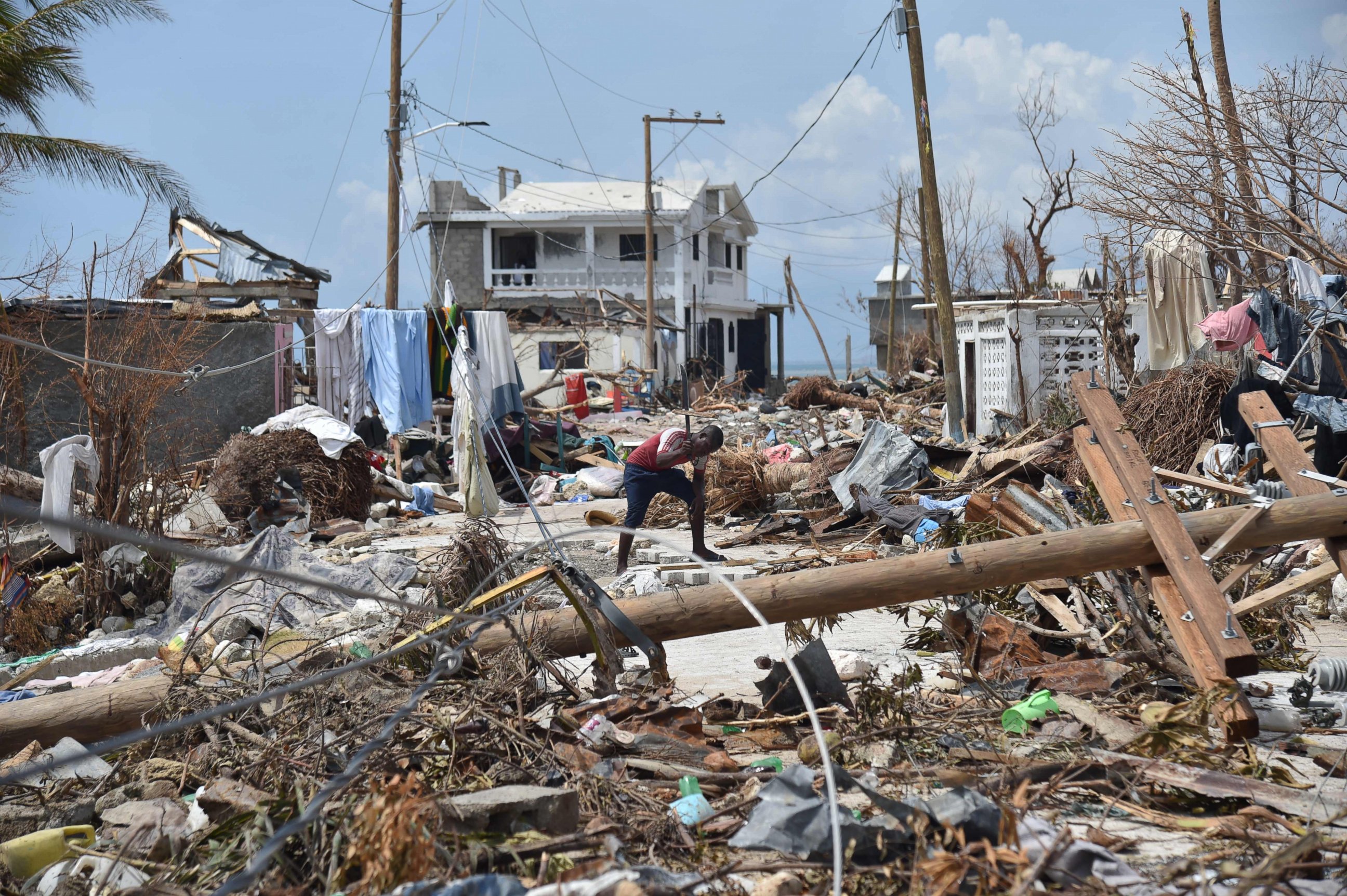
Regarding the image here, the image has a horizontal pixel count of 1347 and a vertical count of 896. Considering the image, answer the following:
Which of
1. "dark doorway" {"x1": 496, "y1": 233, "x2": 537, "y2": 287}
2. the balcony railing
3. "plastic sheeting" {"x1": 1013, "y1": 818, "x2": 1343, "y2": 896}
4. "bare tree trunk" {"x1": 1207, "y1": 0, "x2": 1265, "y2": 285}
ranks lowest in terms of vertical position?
"plastic sheeting" {"x1": 1013, "y1": 818, "x2": 1343, "y2": 896}

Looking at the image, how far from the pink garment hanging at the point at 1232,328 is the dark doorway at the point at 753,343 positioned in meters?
33.9

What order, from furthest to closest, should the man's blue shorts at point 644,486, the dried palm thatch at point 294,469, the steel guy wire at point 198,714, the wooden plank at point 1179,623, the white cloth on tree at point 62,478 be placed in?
1. the dried palm thatch at point 294,469
2. the man's blue shorts at point 644,486
3. the white cloth on tree at point 62,478
4. the wooden plank at point 1179,623
5. the steel guy wire at point 198,714

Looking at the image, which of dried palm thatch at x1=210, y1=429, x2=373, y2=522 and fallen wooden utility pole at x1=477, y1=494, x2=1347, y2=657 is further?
dried palm thatch at x1=210, y1=429, x2=373, y2=522

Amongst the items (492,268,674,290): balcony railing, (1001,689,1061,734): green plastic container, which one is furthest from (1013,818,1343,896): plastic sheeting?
(492,268,674,290): balcony railing

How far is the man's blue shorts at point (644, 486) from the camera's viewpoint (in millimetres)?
8461

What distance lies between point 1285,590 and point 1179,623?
569 mm

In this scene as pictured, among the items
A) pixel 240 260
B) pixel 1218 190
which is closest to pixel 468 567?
pixel 1218 190

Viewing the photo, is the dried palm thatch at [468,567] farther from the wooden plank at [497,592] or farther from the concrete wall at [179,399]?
the concrete wall at [179,399]

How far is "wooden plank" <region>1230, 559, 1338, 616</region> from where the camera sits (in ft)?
14.3

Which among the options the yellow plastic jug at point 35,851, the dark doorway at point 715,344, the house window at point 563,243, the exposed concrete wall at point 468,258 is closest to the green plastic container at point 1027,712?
the yellow plastic jug at point 35,851

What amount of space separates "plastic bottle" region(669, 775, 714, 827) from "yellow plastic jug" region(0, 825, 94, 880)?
1967mm

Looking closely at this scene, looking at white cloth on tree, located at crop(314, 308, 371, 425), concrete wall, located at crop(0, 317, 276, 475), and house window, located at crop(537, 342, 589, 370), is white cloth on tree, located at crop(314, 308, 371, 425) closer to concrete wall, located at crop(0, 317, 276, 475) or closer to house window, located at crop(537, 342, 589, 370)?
concrete wall, located at crop(0, 317, 276, 475)

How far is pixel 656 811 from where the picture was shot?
3.43 meters

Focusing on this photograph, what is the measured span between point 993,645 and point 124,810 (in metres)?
3.87
